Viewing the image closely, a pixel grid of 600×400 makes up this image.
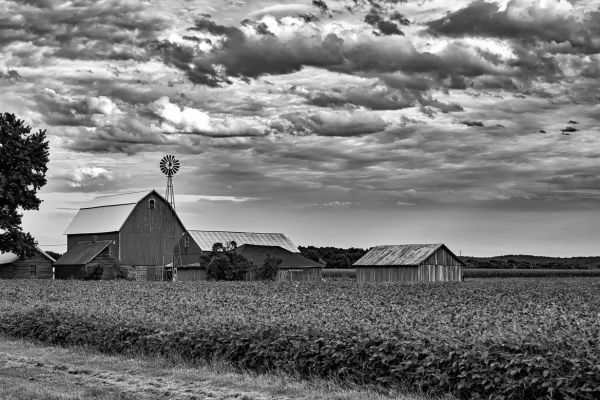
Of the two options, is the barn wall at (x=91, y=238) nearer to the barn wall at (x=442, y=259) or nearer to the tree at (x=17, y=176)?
the tree at (x=17, y=176)

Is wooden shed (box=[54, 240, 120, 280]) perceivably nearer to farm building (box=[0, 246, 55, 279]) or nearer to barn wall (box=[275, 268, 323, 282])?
farm building (box=[0, 246, 55, 279])

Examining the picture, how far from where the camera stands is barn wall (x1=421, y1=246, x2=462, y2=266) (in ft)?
247

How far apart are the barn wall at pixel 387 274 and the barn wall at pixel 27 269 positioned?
110 ft

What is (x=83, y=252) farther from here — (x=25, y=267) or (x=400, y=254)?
(x=400, y=254)

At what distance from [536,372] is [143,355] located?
35.5ft

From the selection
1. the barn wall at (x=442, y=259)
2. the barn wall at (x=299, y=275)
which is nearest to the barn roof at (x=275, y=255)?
the barn wall at (x=299, y=275)

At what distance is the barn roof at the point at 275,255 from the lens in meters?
80.1

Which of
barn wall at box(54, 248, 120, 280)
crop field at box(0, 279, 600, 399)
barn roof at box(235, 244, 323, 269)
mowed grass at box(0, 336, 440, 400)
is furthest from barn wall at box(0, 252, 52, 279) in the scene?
mowed grass at box(0, 336, 440, 400)

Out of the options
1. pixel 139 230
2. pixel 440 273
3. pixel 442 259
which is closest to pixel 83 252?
pixel 139 230

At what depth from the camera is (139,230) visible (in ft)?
265

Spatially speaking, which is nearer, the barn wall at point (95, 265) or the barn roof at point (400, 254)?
the barn roof at point (400, 254)

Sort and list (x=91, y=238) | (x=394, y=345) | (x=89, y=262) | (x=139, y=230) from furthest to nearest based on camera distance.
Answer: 1. (x=91, y=238)
2. (x=139, y=230)
3. (x=89, y=262)
4. (x=394, y=345)

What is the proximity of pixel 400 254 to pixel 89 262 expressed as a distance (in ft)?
105

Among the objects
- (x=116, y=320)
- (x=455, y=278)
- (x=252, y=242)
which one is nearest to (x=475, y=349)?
(x=116, y=320)
